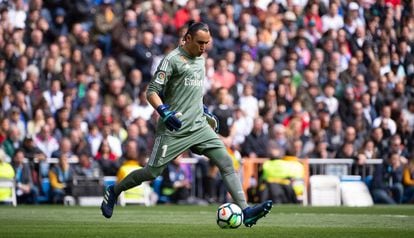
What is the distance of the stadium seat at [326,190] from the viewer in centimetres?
2397

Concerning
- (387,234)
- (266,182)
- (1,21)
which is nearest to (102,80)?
(1,21)

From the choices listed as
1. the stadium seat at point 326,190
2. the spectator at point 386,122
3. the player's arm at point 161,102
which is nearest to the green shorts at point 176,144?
the player's arm at point 161,102

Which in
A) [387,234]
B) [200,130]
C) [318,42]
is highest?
[318,42]

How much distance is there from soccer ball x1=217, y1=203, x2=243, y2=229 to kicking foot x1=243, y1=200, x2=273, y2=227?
7 centimetres

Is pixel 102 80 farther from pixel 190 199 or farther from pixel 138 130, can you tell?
pixel 190 199

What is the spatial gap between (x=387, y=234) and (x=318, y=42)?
16.6 meters

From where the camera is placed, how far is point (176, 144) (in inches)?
534

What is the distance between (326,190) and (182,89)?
36.1 feet

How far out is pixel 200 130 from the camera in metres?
13.7

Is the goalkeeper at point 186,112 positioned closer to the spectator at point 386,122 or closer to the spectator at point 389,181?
the spectator at point 389,181

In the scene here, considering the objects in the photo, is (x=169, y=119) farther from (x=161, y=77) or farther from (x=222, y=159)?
(x=222, y=159)

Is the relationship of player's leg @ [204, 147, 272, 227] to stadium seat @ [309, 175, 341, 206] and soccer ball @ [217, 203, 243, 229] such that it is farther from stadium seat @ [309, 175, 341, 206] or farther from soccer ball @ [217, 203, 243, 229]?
stadium seat @ [309, 175, 341, 206]

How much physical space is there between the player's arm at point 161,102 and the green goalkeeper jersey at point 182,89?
1.1 inches

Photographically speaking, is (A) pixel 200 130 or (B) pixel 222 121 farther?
(B) pixel 222 121
